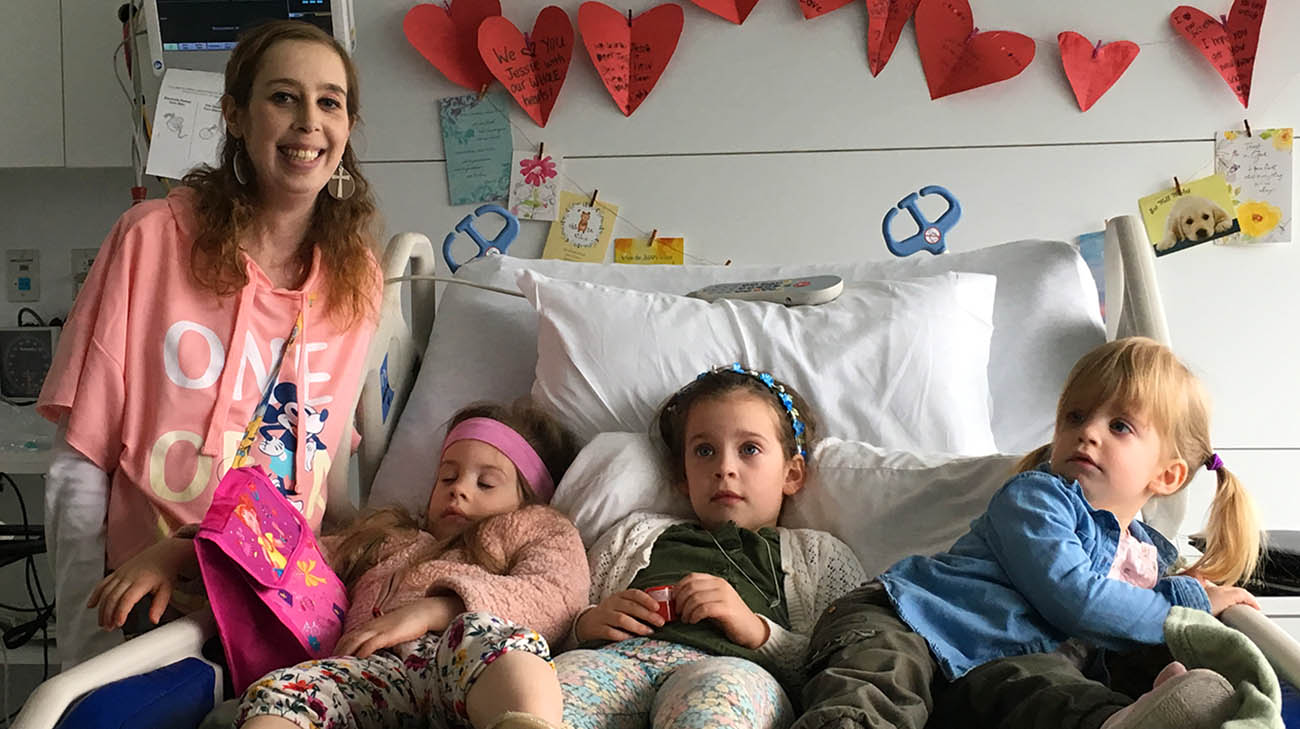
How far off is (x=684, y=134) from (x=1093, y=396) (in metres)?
1.61

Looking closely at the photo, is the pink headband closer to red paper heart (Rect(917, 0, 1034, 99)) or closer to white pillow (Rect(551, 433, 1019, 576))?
white pillow (Rect(551, 433, 1019, 576))

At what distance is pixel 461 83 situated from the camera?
280 centimetres

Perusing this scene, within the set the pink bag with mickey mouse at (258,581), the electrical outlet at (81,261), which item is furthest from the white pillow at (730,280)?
the electrical outlet at (81,261)

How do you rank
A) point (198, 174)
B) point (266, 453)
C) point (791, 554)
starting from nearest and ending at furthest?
1. point (791, 554)
2. point (266, 453)
3. point (198, 174)

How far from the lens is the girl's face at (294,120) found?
1.58m

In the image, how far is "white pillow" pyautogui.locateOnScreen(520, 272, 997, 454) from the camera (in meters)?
1.65

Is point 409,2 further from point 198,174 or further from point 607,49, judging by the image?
point 198,174

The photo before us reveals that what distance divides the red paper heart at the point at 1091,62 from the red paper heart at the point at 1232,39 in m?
0.13

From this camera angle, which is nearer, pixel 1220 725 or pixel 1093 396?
pixel 1220 725

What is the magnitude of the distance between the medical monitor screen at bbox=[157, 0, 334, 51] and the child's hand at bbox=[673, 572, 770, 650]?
70.2 inches

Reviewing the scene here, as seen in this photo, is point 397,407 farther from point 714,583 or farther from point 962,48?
point 962,48

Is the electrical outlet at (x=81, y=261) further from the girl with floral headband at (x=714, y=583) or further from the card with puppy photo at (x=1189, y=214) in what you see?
the card with puppy photo at (x=1189, y=214)

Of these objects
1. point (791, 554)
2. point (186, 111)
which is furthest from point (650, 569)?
point (186, 111)

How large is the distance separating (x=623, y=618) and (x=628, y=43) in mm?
1774
